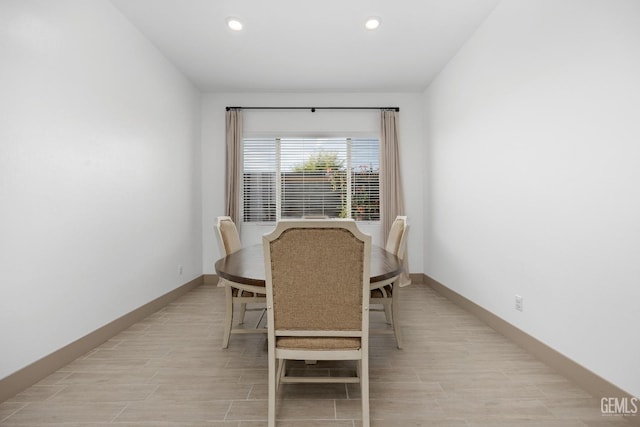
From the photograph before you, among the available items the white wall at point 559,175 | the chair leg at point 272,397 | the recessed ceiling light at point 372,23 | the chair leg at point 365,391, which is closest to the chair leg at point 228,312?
the chair leg at point 272,397

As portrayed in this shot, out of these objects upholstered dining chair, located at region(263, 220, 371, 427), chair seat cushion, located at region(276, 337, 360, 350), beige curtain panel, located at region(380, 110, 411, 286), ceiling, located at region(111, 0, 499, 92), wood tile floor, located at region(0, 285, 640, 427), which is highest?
ceiling, located at region(111, 0, 499, 92)

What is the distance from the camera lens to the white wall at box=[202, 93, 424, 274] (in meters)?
4.75

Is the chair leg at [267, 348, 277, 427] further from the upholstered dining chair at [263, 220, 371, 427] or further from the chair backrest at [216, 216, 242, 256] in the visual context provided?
the chair backrest at [216, 216, 242, 256]

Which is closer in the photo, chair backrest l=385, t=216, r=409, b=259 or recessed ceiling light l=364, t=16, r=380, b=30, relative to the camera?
chair backrest l=385, t=216, r=409, b=259

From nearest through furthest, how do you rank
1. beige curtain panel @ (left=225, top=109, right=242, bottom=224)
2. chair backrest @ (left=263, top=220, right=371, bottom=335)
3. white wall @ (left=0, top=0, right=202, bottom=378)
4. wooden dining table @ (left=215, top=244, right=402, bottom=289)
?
chair backrest @ (left=263, top=220, right=371, bottom=335) → wooden dining table @ (left=215, top=244, right=402, bottom=289) → white wall @ (left=0, top=0, right=202, bottom=378) → beige curtain panel @ (left=225, top=109, right=242, bottom=224)

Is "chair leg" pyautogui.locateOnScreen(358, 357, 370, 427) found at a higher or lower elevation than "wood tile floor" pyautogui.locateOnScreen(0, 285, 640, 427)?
higher

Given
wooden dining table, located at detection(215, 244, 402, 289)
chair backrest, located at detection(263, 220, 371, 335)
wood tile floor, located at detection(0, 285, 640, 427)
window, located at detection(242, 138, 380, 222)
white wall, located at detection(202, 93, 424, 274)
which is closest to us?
chair backrest, located at detection(263, 220, 371, 335)

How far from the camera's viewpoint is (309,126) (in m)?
4.77

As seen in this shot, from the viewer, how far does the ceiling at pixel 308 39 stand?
2768mm

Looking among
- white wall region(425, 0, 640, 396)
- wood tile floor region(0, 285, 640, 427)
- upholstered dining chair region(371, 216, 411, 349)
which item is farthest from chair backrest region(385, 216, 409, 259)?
white wall region(425, 0, 640, 396)

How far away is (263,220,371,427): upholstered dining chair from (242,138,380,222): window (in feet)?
11.3

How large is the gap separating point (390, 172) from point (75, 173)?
3.77 m

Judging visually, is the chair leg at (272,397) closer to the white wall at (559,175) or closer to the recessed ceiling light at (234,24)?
the white wall at (559,175)

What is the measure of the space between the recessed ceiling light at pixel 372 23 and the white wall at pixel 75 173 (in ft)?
7.57
